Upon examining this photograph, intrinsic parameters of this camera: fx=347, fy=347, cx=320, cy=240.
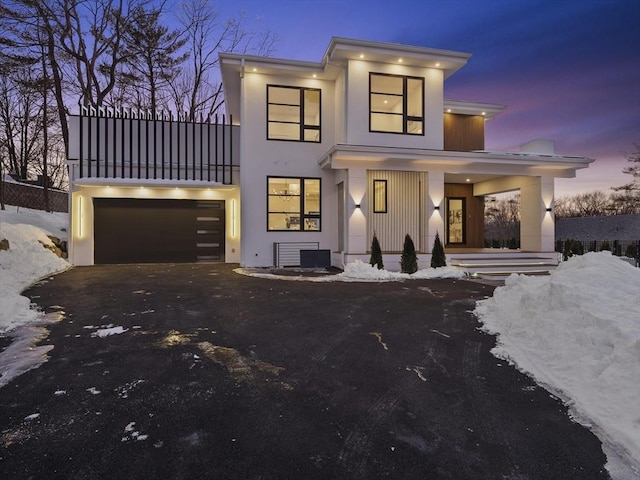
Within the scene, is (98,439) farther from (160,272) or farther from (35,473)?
(160,272)

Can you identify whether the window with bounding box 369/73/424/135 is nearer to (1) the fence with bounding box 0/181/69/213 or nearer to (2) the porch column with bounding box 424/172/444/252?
(2) the porch column with bounding box 424/172/444/252

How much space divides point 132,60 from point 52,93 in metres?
4.29

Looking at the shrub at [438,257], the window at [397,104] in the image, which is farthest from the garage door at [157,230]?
the shrub at [438,257]

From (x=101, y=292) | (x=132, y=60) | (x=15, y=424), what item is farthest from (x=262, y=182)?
(x=132, y=60)

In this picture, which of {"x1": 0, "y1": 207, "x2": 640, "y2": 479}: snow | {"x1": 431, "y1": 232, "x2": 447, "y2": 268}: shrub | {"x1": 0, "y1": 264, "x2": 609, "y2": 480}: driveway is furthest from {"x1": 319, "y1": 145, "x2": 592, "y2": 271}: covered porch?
{"x1": 0, "y1": 264, "x2": 609, "y2": 480}: driveway

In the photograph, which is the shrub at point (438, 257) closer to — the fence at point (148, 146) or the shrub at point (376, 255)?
the shrub at point (376, 255)

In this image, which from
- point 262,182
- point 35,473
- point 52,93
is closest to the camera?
point 35,473

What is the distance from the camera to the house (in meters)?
11.8

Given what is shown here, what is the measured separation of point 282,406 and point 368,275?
699 cm

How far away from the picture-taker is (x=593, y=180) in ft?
129

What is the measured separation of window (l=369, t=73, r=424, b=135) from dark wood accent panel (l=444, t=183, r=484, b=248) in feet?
12.9

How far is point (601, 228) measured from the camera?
69.8ft

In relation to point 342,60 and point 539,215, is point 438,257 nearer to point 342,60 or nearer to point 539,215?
Answer: point 539,215

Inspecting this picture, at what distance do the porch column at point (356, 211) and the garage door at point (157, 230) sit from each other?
5233 mm
